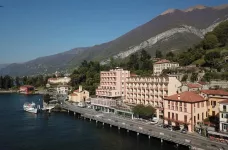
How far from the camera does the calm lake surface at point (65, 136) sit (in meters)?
45.4

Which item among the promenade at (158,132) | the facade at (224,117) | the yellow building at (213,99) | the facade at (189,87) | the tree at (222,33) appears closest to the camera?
the promenade at (158,132)

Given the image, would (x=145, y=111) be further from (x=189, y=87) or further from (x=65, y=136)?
(x=65, y=136)

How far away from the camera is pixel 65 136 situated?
174 feet

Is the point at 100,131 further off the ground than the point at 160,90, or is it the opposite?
the point at 160,90

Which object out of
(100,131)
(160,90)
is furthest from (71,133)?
(160,90)

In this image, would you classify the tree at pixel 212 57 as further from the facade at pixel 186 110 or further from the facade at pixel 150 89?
the facade at pixel 186 110

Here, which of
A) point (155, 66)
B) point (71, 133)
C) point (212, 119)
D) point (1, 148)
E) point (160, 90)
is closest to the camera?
point (1, 148)

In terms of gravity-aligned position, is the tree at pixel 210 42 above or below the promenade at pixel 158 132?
above

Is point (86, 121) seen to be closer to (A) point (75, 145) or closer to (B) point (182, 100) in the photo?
(A) point (75, 145)

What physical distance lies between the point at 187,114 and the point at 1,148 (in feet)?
112

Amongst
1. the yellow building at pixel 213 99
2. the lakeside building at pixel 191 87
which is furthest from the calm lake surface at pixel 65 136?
the lakeside building at pixel 191 87

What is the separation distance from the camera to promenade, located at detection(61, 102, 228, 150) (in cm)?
3794

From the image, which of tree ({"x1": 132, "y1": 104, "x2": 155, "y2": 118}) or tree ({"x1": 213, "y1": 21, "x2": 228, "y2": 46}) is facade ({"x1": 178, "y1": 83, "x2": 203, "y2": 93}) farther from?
tree ({"x1": 213, "y1": 21, "x2": 228, "y2": 46})

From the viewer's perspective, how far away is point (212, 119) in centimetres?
4853
